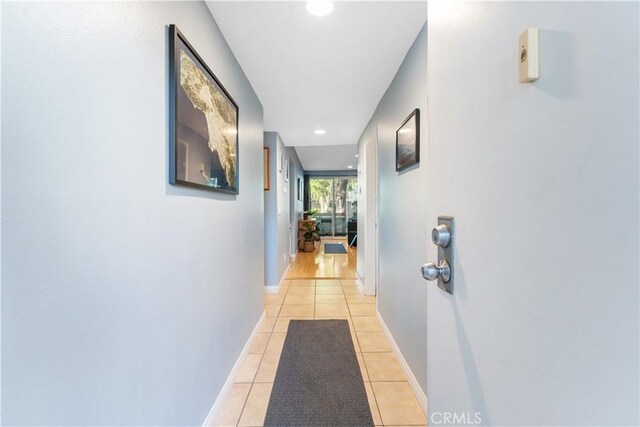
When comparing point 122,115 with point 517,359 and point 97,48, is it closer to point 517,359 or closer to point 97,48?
point 97,48

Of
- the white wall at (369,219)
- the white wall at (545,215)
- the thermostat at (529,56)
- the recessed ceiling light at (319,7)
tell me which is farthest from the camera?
the white wall at (369,219)

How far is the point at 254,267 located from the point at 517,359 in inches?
82.0

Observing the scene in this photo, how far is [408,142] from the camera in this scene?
176cm

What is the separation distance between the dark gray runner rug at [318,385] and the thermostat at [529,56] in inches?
65.6

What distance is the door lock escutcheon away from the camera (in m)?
0.68

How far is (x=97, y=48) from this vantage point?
0.69 metres

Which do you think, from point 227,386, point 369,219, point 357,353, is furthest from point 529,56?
point 369,219

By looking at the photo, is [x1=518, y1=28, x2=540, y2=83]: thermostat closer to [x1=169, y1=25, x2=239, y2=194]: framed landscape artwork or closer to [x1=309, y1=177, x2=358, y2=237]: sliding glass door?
[x1=169, y1=25, x2=239, y2=194]: framed landscape artwork

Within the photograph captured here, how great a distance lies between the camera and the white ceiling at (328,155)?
17.3 ft

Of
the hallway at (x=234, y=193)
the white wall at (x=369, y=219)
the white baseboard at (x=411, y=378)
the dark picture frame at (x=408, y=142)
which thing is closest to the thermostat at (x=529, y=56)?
the hallway at (x=234, y=193)

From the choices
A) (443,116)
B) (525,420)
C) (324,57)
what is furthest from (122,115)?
(324,57)

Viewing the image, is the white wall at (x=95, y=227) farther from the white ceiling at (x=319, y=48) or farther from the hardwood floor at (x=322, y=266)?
the hardwood floor at (x=322, y=266)

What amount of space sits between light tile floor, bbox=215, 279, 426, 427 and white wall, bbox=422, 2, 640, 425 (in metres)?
1.10

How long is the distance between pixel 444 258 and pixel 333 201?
27.6 feet
